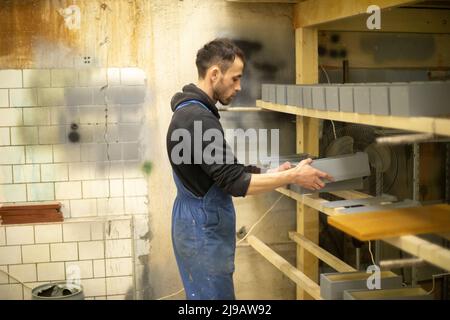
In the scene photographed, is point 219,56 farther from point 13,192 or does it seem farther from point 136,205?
point 13,192

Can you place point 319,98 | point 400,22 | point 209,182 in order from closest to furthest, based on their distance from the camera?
point 209,182
point 319,98
point 400,22

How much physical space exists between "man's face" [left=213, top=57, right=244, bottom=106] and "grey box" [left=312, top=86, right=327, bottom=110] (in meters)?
0.45

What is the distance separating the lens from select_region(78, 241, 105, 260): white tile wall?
13.1ft

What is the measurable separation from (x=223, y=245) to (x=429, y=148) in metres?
2.42

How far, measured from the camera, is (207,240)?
9.31 feet

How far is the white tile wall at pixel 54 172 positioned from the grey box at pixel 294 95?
171 cm

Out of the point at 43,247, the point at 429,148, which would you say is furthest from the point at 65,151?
the point at 429,148

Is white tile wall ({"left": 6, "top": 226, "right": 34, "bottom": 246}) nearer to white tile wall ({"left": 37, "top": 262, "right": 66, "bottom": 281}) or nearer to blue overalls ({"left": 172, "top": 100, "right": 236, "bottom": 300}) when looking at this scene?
white tile wall ({"left": 37, "top": 262, "right": 66, "bottom": 281})

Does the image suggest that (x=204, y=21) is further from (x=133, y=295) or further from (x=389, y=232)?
(x=389, y=232)

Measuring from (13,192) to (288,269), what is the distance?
204 cm

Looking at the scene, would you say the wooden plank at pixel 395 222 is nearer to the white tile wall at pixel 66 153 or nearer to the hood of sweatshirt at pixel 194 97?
the hood of sweatshirt at pixel 194 97

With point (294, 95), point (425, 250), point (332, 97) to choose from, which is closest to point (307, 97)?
point (294, 95)

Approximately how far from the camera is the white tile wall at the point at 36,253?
155 inches

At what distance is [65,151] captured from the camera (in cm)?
396
